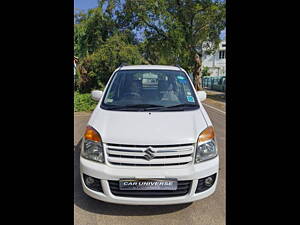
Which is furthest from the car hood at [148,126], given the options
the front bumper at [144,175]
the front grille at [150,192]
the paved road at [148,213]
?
the paved road at [148,213]

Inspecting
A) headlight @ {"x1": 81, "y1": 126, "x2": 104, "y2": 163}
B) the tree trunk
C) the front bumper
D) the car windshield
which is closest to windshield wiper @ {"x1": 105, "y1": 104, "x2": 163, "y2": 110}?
the car windshield

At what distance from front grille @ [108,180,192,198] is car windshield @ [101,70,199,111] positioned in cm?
93

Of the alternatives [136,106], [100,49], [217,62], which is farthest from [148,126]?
[217,62]

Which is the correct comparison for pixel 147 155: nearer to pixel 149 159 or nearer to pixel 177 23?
pixel 149 159

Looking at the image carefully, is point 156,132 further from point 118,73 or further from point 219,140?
point 219,140

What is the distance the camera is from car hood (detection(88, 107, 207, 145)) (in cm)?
211

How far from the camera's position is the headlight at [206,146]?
85.8 inches

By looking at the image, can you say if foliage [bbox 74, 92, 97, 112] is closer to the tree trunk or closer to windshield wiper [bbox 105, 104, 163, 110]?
windshield wiper [bbox 105, 104, 163, 110]

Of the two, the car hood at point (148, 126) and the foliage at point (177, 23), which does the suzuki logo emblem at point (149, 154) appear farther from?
the foliage at point (177, 23)

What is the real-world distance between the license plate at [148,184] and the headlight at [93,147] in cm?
35

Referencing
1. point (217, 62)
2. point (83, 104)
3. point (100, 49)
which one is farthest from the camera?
point (217, 62)

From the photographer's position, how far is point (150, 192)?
2.08 m

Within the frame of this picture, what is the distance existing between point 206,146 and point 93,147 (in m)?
1.23
